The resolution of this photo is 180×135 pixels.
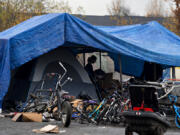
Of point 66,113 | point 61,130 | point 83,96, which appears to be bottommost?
point 61,130

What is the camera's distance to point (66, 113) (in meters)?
8.98

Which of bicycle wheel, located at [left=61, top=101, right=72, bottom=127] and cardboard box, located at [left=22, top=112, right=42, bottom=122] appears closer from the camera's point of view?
bicycle wheel, located at [left=61, top=101, right=72, bottom=127]

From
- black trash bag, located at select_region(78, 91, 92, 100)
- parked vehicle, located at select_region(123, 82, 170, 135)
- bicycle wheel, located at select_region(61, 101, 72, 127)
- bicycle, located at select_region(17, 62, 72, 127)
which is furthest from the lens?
black trash bag, located at select_region(78, 91, 92, 100)

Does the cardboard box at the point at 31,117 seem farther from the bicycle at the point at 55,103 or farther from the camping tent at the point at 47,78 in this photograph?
the camping tent at the point at 47,78

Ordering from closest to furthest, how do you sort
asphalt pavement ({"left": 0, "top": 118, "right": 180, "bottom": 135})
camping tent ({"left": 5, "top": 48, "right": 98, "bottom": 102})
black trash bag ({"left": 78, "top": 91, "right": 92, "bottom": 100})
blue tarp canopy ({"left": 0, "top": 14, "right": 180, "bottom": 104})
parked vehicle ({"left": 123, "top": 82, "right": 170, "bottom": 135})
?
parked vehicle ({"left": 123, "top": 82, "right": 170, "bottom": 135})
asphalt pavement ({"left": 0, "top": 118, "right": 180, "bottom": 135})
blue tarp canopy ({"left": 0, "top": 14, "right": 180, "bottom": 104})
camping tent ({"left": 5, "top": 48, "right": 98, "bottom": 102})
black trash bag ({"left": 78, "top": 91, "right": 92, "bottom": 100})

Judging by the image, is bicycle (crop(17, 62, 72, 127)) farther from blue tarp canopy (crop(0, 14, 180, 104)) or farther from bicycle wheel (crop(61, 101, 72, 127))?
blue tarp canopy (crop(0, 14, 180, 104))

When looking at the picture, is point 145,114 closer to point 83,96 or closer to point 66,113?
point 66,113

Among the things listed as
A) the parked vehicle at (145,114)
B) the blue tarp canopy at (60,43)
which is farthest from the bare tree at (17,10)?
the parked vehicle at (145,114)

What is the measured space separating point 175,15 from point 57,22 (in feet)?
44.9

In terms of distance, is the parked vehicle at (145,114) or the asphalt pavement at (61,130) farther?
the asphalt pavement at (61,130)

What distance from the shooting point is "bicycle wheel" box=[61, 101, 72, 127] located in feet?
29.2

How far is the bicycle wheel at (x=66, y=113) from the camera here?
8891 millimetres

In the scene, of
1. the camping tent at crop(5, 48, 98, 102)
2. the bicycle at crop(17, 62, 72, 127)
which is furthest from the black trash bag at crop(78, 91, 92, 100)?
the bicycle at crop(17, 62, 72, 127)

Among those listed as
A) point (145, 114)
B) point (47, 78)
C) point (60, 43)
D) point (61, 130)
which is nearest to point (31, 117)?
point (61, 130)
